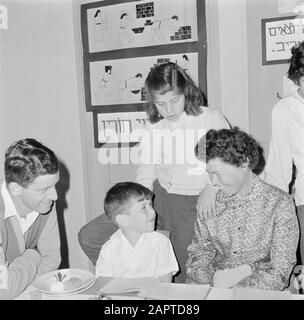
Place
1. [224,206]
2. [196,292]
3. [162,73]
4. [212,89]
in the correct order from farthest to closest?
[212,89]
[162,73]
[224,206]
[196,292]

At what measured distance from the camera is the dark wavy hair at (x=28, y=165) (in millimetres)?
900

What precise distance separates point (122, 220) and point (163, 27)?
0.55 metres

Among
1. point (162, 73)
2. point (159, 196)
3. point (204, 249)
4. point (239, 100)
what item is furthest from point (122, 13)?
point (204, 249)

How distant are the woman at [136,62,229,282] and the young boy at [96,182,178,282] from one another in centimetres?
17

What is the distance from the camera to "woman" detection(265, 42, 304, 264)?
969mm

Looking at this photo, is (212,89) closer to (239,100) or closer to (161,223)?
(239,100)

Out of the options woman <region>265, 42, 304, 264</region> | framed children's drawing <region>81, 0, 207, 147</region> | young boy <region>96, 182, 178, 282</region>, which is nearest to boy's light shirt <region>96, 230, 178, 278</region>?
young boy <region>96, 182, 178, 282</region>

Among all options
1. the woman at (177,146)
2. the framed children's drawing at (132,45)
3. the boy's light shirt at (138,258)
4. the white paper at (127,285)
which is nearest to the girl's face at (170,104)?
the woman at (177,146)

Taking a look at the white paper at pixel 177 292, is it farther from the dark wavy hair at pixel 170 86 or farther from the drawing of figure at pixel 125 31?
the drawing of figure at pixel 125 31

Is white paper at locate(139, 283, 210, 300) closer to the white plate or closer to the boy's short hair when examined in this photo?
the white plate

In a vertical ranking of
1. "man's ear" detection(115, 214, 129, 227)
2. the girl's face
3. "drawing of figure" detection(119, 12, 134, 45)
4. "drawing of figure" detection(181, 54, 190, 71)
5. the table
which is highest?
"drawing of figure" detection(119, 12, 134, 45)

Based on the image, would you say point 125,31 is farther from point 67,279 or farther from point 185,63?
point 67,279

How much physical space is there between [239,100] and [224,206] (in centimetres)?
33
